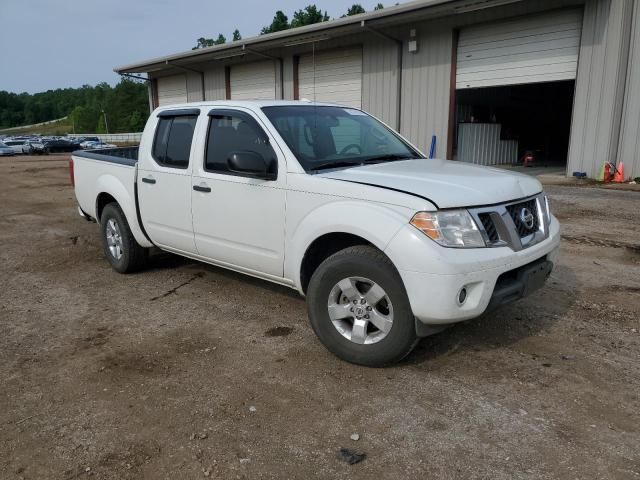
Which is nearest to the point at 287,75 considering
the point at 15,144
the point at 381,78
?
the point at 381,78

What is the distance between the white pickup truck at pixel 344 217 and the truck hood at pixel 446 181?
14 millimetres

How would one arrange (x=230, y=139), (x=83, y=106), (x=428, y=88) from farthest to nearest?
(x=83, y=106) → (x=428, y=88) → (x=230, y=139)

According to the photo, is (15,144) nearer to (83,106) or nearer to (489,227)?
(489,227)

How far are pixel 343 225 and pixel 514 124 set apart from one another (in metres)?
20.8

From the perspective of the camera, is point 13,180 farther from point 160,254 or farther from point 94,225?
point 160,254

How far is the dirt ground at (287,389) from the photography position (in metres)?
2.73

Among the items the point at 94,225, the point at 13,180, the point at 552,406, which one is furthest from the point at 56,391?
the point at 13,180

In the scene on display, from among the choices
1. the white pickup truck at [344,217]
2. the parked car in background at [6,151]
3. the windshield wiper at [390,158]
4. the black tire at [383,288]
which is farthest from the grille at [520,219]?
the parked car in background at [6,151]

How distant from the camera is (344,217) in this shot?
3.66 m

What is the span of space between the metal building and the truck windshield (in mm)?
6512

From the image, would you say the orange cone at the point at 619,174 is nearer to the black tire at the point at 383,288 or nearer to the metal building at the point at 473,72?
the metal building at the point at 473,72

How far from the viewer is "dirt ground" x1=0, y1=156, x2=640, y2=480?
8.95 feet

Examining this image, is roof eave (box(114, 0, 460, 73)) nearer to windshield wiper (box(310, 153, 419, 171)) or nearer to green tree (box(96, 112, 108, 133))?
windshield wiper (box(310, 153, 419, 171))

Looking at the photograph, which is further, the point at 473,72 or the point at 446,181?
the point at 473,72
